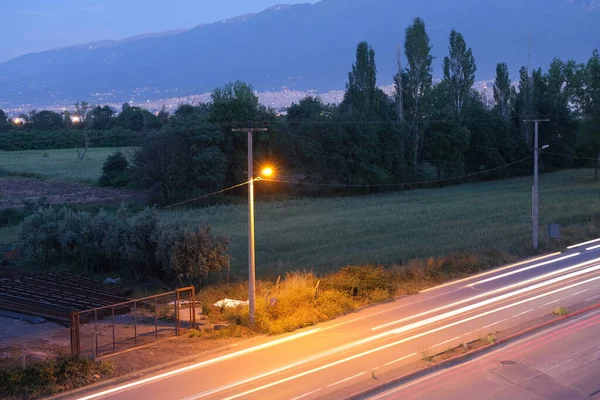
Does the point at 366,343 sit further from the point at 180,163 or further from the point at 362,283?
the point at 180,163

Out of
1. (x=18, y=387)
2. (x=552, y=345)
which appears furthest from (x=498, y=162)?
(x=18, y=387)

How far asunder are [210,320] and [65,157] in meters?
76.6

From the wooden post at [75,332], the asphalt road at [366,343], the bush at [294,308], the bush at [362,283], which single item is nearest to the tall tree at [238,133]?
the asphalt road at [366,343]

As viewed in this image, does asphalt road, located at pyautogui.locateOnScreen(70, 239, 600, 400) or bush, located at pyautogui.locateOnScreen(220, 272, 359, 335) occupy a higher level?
bush, located at pyautogui.locateOnScreen(220, 272, 359, 335)

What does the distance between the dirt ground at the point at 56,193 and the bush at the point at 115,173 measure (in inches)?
75.4

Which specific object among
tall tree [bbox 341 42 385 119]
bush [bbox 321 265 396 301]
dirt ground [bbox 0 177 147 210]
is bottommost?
bush [bbox 321 265 396 301]

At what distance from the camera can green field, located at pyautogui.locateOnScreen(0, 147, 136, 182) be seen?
234ft

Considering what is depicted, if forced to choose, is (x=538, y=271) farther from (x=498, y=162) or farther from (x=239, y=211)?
(x=498, y=162)

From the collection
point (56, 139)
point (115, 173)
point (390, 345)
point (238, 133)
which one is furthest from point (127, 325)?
point (56, 139)

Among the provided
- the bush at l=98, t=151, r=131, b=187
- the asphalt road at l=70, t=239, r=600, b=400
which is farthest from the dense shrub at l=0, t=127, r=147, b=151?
the asphalt road at l=70, t=239, r=600, b=400

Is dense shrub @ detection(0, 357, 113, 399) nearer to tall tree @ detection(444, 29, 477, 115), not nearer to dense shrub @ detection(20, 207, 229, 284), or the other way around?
dense shrub @ detection(20, 207, 229, 284)

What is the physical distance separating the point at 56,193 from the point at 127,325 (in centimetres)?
4249

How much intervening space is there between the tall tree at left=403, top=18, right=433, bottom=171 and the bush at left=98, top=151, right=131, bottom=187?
3115cm

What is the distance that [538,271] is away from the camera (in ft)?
91.8
